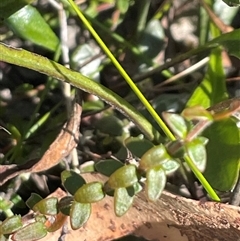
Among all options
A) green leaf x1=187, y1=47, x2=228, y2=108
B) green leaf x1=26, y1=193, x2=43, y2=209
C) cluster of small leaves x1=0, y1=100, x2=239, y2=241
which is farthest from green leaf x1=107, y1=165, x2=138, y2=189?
green leaf x1=187, y1=47, x2=228, y2=108

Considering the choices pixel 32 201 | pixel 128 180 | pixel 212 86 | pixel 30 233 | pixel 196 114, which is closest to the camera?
pixel 196 114

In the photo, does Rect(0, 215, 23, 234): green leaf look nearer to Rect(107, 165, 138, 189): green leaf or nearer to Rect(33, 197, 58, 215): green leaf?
Rect(33, 197, 58, 215): green leaf

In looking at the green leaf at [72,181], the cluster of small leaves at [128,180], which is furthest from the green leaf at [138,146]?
the green leaf at [72,181]

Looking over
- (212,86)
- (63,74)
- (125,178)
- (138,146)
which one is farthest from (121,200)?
(212,86)

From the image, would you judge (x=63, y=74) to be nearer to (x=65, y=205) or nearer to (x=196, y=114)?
(x=65, y=205)

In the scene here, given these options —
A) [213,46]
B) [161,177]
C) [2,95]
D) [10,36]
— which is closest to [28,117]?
[2,95]

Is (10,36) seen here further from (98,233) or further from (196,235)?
(196,235)
